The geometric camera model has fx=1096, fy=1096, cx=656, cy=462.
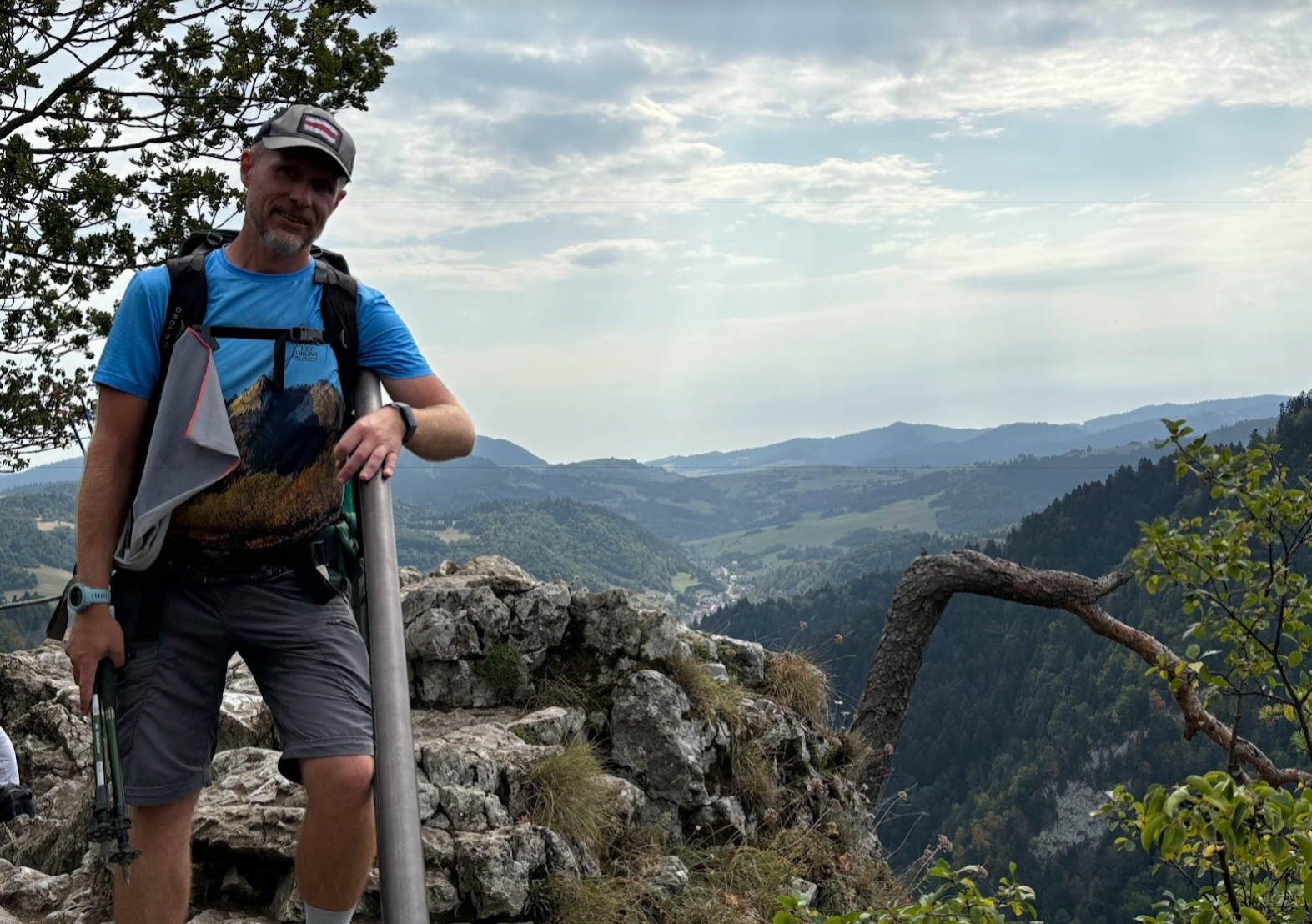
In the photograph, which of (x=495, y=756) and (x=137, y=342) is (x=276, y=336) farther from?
(x=495, y=756)

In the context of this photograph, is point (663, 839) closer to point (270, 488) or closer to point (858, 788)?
point (858, 788)

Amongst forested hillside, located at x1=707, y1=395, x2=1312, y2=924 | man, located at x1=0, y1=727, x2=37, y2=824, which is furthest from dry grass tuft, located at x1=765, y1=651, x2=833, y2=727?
forested hillside, located at x1=707, y1=395, x2=1312, y2=924

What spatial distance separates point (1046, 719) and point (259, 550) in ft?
509

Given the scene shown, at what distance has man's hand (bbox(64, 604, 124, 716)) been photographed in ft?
10.0

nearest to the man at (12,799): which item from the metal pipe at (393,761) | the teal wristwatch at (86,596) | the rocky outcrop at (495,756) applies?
the rocky outcrop at (495,756)

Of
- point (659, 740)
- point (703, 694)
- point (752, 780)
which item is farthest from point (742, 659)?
point (659, 740)

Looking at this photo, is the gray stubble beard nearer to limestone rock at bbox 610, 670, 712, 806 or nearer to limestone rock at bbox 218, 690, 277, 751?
limestone rock at bbox 218, 690, 277, 751

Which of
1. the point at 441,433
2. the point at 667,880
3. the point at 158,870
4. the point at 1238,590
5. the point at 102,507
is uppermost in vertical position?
the point at 441,433

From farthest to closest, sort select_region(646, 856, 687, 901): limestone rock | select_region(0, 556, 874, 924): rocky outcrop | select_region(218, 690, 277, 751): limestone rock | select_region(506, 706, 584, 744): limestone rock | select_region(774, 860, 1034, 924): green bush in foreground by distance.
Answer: select_region(506, 706, 584, 744): limestone rock
select_region(218, 690, 277, 751): limestone rock
select_region(646, 856, 687, 901): limestone rock
select_region(0, 556, 874, 924): rocky outcrop
select_region(774, 860, 1034, 924): green bush in foreground

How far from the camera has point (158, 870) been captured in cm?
305

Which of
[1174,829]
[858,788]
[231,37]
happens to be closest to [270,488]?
[1174,829]

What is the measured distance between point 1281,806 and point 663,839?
4.58 meters

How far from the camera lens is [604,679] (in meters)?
8.27

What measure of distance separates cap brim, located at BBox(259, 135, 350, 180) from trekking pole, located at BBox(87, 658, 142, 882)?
60.5 inches
